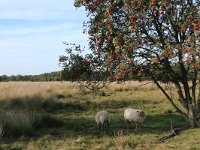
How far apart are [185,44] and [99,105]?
1296cm

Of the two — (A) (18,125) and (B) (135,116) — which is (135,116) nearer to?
(B) (135,116)

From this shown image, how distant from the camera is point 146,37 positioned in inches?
584

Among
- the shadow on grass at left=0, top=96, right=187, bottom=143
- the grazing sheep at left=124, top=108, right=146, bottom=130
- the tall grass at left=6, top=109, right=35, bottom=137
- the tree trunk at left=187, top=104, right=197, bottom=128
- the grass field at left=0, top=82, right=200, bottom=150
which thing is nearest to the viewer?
the grass field at left=0, top=82, right=200, bottom=150

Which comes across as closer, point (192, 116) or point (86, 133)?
point (86, 133)

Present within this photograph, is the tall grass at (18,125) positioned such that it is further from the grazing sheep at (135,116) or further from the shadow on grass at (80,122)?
Answer: the grazing sheep at (135,116)

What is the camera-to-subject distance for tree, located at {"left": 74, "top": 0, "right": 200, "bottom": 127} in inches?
530

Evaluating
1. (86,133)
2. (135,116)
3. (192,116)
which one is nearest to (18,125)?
(86,133)

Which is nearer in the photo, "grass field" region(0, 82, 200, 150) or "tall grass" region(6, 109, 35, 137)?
"grass field" region(0, 82, 200, 150)

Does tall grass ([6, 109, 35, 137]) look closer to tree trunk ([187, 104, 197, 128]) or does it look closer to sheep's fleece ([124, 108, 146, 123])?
sheep's fleece ([124, 108, 146, 123])

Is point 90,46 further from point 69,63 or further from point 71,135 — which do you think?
point 71,135

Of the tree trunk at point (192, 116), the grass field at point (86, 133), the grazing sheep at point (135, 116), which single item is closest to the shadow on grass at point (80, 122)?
the grass field at point (86, 133)

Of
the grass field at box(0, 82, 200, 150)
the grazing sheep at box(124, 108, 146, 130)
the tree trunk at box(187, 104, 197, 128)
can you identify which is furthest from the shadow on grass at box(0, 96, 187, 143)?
the tree trunk at box(187, 104, 197, 128)

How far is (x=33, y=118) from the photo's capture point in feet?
54.3

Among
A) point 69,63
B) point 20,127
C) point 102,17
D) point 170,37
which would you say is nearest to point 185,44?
point 170,37
